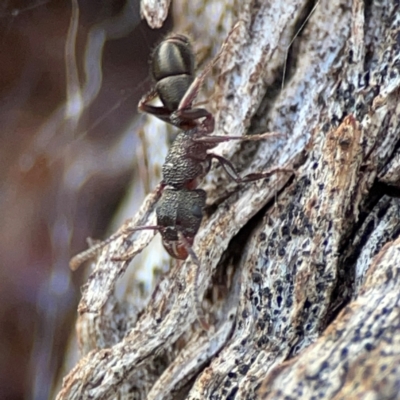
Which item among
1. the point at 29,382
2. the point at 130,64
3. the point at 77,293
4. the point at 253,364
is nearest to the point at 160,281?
the point at 77,293

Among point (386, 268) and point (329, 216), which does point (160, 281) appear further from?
point (386, 268)

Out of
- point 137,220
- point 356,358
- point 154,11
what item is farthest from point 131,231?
point 356,358

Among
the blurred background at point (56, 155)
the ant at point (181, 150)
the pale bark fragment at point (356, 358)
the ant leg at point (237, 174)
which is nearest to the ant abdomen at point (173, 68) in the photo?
the ant at point (181, 150)

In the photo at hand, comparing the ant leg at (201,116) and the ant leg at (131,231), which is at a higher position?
the ant leg at (201,116)

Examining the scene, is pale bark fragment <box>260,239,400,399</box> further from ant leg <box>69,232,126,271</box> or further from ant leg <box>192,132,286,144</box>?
ant leg <box>69,232,126,271</box>

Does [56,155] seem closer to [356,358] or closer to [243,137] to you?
[243,137]

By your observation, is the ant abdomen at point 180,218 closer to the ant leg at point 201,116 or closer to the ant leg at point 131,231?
the ant leg at point 131,231

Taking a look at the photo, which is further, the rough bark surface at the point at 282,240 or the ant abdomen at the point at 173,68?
the ant abdomen at the point at 173,68
